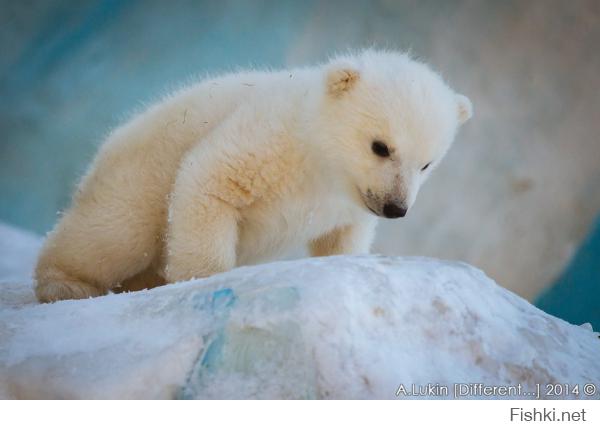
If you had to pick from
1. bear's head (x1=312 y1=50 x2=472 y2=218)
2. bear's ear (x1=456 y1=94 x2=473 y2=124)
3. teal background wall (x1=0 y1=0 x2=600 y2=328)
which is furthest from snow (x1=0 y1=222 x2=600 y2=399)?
teal background wall (x1=0 y1=0 x2=600 y2=328)

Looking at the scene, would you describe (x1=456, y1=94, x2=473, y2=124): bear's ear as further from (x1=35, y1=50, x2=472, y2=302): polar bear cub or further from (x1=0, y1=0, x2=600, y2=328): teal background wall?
(x1=0, y1=0, x2=600, y2=328): teal background wall

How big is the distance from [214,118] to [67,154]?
119 centimetres

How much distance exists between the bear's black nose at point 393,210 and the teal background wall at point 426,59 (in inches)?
40.4

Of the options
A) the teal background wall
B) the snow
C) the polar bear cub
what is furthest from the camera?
the teal background wall

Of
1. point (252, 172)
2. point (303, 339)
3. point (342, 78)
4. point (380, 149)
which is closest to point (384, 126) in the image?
point (380, 149)

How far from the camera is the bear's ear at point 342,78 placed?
2691 mm

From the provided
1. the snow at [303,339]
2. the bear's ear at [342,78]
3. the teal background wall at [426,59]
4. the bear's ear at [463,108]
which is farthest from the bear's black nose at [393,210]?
the teal background wall at [426,59]

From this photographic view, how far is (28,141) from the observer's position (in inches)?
147

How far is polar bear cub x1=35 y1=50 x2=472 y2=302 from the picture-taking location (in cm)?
261

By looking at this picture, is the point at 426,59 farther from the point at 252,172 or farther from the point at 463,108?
the point at 252,172

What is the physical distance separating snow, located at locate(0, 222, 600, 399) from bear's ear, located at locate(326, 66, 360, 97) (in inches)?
31.7

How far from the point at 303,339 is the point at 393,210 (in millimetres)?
800

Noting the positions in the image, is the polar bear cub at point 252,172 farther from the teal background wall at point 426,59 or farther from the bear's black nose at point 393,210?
the teal background wall at point 426,59
